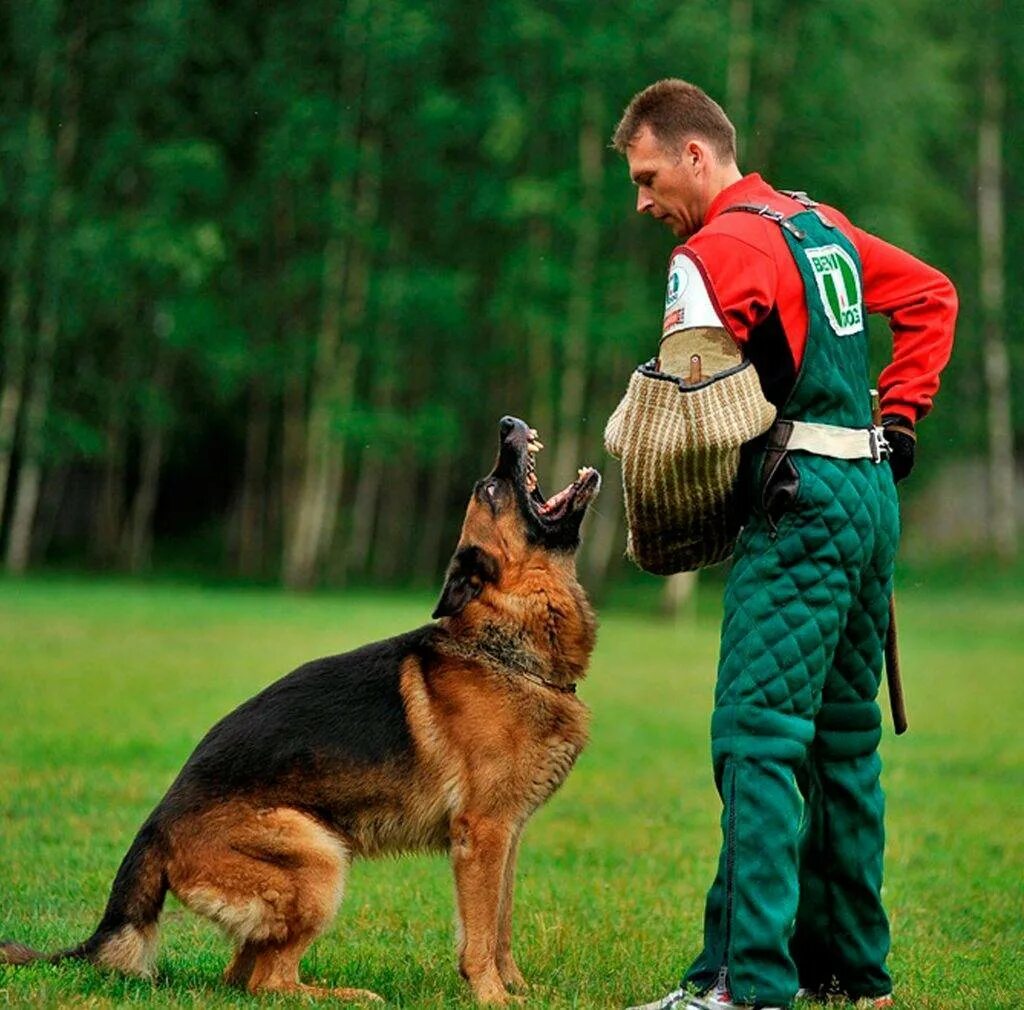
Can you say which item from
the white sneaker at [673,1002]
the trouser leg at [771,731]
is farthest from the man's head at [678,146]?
the white sneaker at [673,1002]

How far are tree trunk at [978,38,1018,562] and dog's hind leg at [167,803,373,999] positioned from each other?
31.2 metres

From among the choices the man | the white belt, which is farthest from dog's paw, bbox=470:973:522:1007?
the white belt

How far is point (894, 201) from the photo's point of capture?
3112 centimetres

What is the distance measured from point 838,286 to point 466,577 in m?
1.56

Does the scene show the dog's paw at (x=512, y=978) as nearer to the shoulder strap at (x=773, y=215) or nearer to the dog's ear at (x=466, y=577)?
the dog's ear at (x=466, y=577)

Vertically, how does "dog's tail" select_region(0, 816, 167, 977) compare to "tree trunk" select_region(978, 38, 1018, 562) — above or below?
below

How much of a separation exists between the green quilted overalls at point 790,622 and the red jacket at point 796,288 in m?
0.07

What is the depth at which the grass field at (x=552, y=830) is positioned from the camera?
559cm

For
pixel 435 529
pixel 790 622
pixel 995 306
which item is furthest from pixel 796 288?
pixel 995 306

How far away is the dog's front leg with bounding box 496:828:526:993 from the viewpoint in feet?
17.7

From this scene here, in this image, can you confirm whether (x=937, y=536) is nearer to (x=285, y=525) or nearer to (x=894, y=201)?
(x=894, y=201)

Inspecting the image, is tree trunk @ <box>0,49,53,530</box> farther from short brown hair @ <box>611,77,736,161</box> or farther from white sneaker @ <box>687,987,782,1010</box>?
white sneaker @ <box>687,987,782,1010</box>

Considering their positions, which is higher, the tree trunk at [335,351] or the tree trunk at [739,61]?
the tree trunk at [739,61]

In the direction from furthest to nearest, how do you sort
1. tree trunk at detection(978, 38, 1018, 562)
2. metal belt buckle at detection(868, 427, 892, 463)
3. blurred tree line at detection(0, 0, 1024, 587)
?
tree trunk at detection(978, 38, 1018, 562) < blurred tree line at detection(0, 0, 1024, 587) < metal belt buckle at detection(868, 427, 892, 463)
